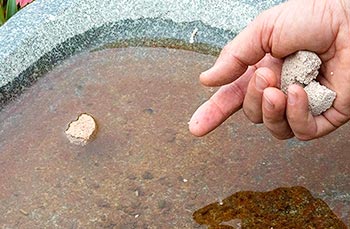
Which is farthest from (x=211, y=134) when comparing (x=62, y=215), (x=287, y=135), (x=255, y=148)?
(x=62, y=215)

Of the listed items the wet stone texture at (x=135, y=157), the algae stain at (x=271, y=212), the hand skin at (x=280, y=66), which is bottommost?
the algae stain at (x=271, y=212)

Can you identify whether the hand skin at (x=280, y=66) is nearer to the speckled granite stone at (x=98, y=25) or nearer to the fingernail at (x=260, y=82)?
the fingernail at (x=260, y=82)

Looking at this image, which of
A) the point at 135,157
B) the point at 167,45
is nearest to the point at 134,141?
the point at 135,157

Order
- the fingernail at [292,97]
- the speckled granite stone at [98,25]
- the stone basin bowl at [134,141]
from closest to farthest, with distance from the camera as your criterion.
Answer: the fingernail at [292,97] → the stone basin bowl at [134,141] → the speckled granite stone at [98,25]

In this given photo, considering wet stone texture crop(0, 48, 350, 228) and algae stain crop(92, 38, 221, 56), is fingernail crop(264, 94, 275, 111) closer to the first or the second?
wet stone texture crop(0, 48, 350, 228)

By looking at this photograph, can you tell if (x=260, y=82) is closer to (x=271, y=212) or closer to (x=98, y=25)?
(x=271, y=212)

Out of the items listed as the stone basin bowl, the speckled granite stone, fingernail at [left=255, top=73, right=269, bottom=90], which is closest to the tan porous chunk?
the stone basin bowl

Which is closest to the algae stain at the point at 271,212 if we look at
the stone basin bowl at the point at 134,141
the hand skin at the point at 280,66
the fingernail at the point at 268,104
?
the stone basin bowl at the point at 134,141
